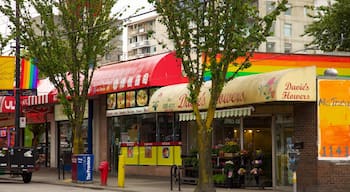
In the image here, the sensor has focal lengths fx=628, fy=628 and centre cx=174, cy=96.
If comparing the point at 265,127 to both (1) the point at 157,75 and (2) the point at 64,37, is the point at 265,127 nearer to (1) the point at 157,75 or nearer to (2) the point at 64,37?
(1) the point at 157,75

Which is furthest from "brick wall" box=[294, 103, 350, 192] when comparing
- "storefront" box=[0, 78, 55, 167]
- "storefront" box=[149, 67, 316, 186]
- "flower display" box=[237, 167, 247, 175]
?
"storefront" box=[0, 78, 55, 167]

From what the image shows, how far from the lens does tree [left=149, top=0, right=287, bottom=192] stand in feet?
62.0

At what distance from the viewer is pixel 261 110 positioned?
74.4 feet

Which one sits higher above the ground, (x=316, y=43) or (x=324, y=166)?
(x=316, y=43)

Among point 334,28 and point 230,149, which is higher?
point 334,28

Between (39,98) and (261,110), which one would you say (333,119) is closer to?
(261,110)

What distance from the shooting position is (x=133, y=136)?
105 feet

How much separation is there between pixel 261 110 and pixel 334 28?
559 inches

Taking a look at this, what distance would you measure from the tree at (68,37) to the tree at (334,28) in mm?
12943

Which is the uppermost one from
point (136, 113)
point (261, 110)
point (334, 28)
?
point (334, 28)

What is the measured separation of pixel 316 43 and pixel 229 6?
762 inches

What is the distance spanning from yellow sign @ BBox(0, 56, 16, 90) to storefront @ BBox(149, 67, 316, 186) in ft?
31.0

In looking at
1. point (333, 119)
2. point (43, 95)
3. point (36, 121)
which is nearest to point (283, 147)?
point (333, 119)

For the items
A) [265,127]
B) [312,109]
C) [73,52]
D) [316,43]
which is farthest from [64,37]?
[316,43]
